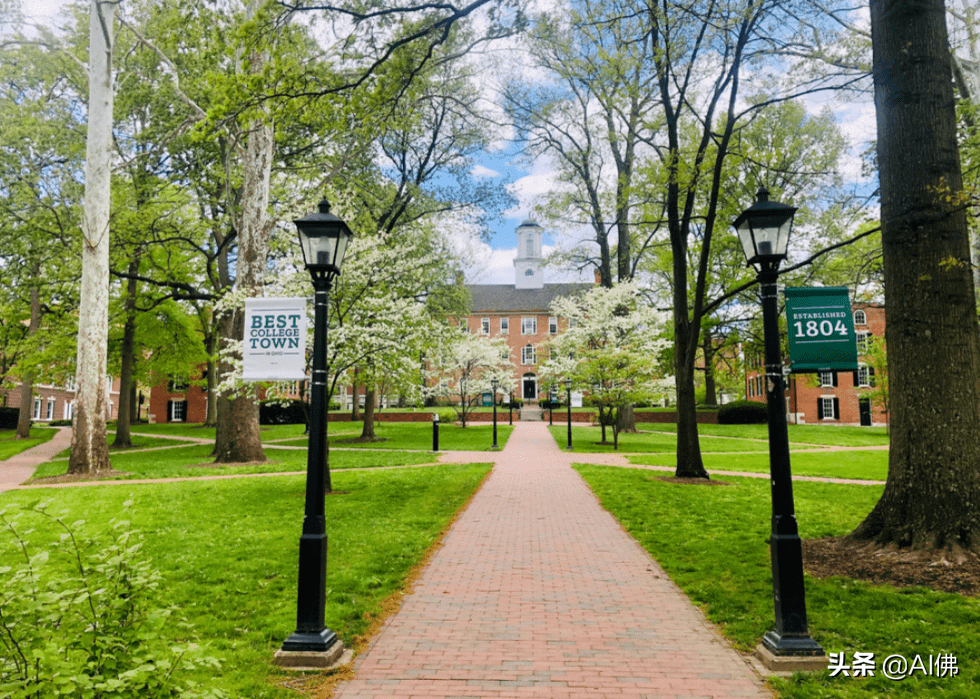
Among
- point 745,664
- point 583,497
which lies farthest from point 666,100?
point 745,664

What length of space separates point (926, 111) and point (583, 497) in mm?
7895

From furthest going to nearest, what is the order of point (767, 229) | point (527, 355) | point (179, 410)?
point (527, 355)
point (179, 410)
point (767, 229)

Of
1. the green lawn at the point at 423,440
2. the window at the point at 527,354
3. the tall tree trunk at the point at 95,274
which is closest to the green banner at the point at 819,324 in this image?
the tall tree trunk at the point at 95,274

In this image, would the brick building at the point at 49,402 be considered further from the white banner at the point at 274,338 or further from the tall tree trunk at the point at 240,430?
the white banner at the point at 274,338

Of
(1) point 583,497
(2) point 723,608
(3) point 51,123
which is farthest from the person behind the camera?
(3) point 51,123

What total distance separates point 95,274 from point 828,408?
160 ft

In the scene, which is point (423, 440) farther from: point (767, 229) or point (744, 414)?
point (767, 229)

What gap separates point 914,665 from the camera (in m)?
4.11

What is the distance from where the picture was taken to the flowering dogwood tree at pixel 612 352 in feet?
72.2

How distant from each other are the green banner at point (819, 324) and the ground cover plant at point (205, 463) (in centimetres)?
1226

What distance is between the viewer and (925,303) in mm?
6109

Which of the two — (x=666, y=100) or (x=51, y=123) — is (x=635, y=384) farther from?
(x=51, y=123)

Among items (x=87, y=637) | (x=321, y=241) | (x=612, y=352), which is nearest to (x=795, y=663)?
(x=87, y=637)

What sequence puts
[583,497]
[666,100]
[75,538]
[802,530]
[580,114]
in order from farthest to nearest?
1. [580,114]
2. [666,100]
3. [583,497]
4. [802,530]
5. [75,538]
